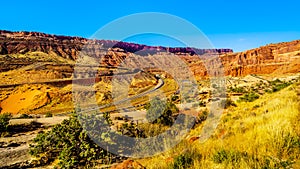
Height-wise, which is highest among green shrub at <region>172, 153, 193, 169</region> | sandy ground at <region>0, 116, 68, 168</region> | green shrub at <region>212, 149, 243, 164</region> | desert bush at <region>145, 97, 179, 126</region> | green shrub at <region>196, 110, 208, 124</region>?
green shrub at <region>212, 149, 243, 164</region>

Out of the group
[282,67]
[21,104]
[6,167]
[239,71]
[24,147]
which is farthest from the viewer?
[239,71]

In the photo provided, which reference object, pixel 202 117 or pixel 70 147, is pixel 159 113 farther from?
pixel 70 147

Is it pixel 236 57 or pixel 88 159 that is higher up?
pixel 236 57

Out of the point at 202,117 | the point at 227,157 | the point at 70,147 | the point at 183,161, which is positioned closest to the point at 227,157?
the point at 227,157

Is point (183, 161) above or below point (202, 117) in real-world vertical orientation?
above

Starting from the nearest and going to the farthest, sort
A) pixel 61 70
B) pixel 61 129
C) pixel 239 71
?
pixel 61 129 → pixel 61 70 → pixel 239 71

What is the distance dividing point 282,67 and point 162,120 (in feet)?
274

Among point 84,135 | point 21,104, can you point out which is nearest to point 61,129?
point 84,135

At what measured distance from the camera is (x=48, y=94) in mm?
46688

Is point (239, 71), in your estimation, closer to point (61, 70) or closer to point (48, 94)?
point (61, 70)

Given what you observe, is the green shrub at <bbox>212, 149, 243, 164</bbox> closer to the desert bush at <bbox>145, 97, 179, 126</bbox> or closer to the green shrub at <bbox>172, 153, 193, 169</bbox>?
the green shrub at <bbox>172, 153, 193, 169</bbox>

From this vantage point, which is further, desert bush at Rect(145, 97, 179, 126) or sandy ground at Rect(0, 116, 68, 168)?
desert bush at Rect(145, 97, 179, 126)

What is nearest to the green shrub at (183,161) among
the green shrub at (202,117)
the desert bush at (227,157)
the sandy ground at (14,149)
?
the desert bush at (227,157)

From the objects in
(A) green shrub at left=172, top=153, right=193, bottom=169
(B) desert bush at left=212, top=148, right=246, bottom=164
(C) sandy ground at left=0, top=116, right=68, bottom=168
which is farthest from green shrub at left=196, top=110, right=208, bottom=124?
(B) desert bush at left=212, top=148, right=246, bottom=164
